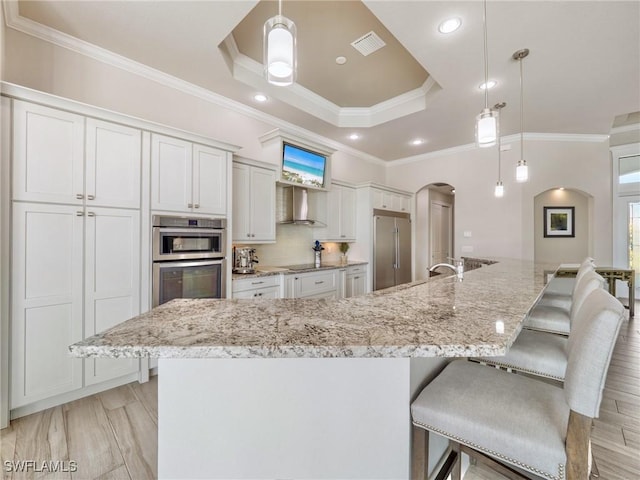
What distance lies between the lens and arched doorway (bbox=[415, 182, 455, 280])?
635 centimetres

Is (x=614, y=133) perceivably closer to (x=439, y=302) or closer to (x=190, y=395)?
(x=439, y=302)

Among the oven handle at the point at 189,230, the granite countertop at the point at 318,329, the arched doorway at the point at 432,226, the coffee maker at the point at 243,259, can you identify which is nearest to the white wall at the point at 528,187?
the arched doorway at the point at 432,226

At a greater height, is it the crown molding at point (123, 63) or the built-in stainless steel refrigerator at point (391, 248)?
the crown molding at point (123, 63)

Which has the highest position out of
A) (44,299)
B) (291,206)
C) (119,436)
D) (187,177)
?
(187,177)

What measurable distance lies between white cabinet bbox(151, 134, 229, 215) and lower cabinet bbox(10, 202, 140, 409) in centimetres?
30

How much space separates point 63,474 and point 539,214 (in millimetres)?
7791

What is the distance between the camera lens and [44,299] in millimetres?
1962

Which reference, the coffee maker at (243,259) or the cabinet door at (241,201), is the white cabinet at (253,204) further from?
the coffee maker at (243,259)

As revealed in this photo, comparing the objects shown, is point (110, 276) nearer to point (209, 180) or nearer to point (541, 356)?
point (209, 180)

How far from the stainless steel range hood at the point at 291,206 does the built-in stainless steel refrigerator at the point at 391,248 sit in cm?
139

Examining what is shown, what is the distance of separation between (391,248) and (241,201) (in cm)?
292

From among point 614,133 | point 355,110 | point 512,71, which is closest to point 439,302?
point 512,71

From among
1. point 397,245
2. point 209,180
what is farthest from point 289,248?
point 397,245

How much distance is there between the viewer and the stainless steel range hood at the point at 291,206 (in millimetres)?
3965
